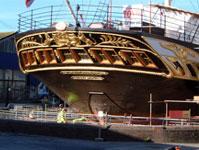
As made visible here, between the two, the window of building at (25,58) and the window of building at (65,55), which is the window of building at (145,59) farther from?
the window of building at (25,58)

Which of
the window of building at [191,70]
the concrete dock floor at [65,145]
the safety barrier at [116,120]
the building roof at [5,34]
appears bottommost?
the concrete dock floor at [65,145]

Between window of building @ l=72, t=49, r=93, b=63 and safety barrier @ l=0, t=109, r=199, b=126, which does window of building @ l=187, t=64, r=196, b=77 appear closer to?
safety barrier @ l=0, t=109, r=199, b=126

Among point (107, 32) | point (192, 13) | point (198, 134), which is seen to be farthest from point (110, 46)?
point (192, 13)

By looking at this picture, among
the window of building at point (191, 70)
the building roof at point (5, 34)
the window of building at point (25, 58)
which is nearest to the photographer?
the window of building at point (191, 70)

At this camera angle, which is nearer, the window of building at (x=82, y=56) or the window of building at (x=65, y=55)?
the window of building at (x=82, y=56)

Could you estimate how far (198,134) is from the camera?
16.6 meters

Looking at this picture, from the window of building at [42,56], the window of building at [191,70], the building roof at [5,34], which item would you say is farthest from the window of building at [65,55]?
the building roof at [5,34]

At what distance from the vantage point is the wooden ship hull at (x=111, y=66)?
55.8 ft

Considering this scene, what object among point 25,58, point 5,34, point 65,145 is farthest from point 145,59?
point 5,34

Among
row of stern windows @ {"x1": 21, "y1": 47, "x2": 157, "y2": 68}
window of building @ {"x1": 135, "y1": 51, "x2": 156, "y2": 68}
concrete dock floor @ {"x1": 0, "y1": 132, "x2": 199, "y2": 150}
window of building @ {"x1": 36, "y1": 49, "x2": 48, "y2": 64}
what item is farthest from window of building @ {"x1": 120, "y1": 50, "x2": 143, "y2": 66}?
window of building @ {"x1": 36, "y1": 49, "x2": 48, "y2": 64}

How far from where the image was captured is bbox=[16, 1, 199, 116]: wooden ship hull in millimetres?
17016

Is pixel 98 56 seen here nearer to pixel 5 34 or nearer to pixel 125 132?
pixel 125 132

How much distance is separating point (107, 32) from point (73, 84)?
A: 3463 mm

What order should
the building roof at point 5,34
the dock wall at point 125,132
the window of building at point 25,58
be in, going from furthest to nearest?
the building roof at point 5,34, the window of building at point 25,58, the dock wall at point 125,132
